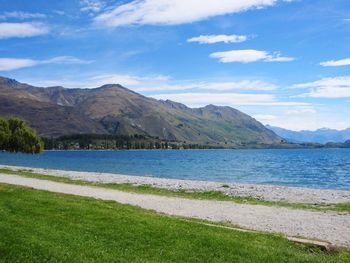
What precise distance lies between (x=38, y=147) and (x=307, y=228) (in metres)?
76.3

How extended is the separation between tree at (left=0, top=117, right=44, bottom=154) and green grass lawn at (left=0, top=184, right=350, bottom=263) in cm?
6720

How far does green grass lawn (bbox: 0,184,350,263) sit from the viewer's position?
18.0 metres

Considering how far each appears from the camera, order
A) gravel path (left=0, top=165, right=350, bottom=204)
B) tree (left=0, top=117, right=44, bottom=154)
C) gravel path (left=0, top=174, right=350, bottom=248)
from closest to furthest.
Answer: gravel path (left=0, top=174, right=350, bottom=248)
gravel path (left=0, top=165, right=350, bottom=204)
tree (left=0, top=117, right=44, bottom=154)

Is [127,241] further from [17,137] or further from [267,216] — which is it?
[17,137]

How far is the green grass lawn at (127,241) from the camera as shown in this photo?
18.0m

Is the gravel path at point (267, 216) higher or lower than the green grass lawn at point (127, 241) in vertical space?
lower

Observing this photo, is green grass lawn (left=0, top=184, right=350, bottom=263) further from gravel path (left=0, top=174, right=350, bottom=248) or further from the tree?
the tree

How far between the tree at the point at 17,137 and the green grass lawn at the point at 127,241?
67.2 metres

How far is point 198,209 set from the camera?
126 feet

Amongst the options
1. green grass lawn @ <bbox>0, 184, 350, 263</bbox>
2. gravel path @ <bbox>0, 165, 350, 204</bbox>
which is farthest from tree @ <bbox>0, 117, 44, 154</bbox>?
green grass lawn @ <bbox>0, 184, 350, 263</bbox>

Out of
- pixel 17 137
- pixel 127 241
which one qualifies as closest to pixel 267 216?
pixel 127 241

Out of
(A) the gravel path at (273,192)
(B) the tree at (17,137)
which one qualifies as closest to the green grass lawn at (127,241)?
(A) the gravel path at (273,192)

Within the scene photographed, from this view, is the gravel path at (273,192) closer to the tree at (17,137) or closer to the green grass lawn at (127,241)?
the tree at (17,137)

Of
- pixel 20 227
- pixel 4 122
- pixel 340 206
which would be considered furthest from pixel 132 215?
pixel 4 122
